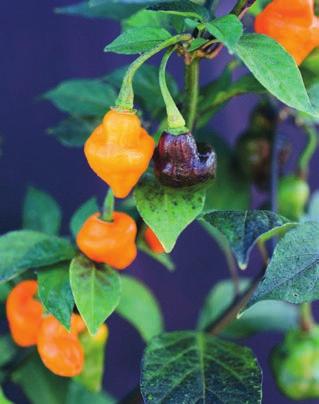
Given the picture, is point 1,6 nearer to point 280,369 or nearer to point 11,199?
point 11,199

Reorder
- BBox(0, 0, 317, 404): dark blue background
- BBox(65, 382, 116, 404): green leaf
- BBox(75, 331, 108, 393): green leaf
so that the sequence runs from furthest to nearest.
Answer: BBox(0, 0, 317, 404): dark blue background
BBox(65, 382, 116, 404): green leaf
BBox(75, 331, 108, 393): green leaf

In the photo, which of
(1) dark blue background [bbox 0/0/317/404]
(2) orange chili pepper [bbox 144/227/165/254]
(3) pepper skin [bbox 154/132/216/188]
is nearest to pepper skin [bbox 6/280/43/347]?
(2) orange chili pepper [bbox 144/227/165/254]

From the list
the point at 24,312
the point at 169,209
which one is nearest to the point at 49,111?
the point at 24,312

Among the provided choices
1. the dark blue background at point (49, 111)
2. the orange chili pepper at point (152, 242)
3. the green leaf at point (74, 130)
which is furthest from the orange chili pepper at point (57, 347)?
the dark blue background at point (49, 111)

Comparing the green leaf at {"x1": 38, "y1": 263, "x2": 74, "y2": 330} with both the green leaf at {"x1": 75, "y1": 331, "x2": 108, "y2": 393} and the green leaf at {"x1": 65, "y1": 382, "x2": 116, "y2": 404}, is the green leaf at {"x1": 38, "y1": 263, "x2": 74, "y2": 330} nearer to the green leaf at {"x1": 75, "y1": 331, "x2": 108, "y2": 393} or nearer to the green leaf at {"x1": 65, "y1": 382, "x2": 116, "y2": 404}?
the green leaf at {"x1": 75, "y1": 331, "x2": 108, "y2": 393}

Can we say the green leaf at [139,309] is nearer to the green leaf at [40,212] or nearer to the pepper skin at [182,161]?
the green leaf at [40,212]

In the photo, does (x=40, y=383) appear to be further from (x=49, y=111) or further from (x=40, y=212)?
(x=49, y=111)

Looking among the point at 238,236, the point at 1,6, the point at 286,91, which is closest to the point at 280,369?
the point at 238,236
